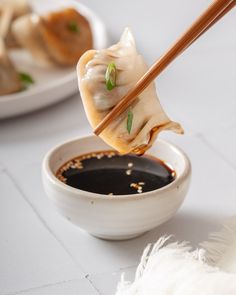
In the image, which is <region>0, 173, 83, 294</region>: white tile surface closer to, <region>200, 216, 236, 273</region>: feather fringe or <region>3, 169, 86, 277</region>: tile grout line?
<region>3, 169, 86, 277</region>: tile grout line

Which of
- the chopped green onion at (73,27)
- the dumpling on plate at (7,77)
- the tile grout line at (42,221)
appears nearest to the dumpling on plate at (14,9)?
the chopped green onion at (73,27)

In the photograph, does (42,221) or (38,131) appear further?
(38,131)

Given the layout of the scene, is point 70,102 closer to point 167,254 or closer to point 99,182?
point 99,182

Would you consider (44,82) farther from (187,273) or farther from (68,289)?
(187,273)

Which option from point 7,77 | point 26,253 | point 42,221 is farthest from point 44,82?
point 26,253

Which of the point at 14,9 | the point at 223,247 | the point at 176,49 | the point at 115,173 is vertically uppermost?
the point at 176,49

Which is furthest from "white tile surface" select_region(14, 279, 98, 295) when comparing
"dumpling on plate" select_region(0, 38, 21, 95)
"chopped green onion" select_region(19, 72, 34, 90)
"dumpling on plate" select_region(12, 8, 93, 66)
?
"dumpling on plate" select_region(12, 8, 93, 66)

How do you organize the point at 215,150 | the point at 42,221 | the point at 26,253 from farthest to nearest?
the point at 215,150 → the point at 42,221 → the point at 26,253

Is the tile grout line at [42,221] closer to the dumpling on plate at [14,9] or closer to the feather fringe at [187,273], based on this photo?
the feather fringe at [187,273]
